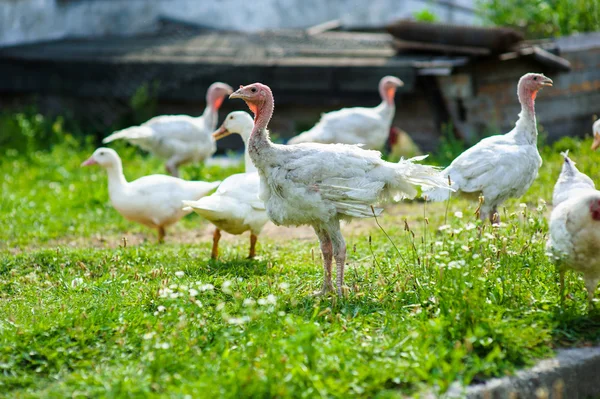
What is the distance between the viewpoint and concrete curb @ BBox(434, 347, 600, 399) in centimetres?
390

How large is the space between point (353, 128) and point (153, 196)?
11.0ft

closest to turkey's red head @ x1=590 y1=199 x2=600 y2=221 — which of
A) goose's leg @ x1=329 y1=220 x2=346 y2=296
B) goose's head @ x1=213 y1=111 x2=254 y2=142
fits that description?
goose's leg @ x1=329 y1=220 x2=346 y2=296

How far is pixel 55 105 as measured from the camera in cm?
1372

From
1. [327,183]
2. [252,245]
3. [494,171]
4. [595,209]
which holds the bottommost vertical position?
[252,245]

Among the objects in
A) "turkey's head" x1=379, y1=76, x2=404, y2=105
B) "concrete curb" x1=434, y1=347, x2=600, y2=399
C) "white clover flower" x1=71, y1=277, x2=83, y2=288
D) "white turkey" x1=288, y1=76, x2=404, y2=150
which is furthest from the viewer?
"turkey's head" x1=379, y1=76, x2=404, y2=105

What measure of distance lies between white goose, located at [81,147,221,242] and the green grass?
926 millimetres

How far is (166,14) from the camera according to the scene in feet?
52.1

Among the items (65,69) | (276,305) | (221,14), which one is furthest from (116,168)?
(221,14)

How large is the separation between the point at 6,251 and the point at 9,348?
3091 mm

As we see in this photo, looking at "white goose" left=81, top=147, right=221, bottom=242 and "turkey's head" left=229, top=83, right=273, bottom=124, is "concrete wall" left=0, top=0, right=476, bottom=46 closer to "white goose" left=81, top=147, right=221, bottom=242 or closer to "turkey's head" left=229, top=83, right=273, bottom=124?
"white goose" left=81, top=147, right=221, bottom=242

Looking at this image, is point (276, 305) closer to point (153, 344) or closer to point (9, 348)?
point (153, 344)

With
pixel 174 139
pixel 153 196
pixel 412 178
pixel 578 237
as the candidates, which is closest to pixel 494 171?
pixel 412 178

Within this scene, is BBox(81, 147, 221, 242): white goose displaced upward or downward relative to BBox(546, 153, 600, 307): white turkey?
downward

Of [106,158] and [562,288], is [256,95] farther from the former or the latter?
[106,158]
